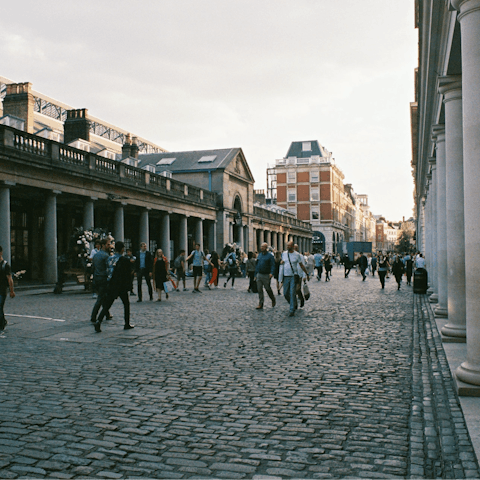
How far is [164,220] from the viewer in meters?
35.3

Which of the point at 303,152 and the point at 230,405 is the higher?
the point at 303,152

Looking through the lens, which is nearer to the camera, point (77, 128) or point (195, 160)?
point (77, 128)

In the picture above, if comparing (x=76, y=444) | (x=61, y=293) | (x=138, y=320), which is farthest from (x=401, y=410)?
(x=61, y=293)

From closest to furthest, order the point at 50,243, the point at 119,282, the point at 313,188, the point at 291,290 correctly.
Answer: the point at 119,282
the point at 291,290
the point at 50,243
the point at 313,188

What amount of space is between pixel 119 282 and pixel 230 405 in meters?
6.03

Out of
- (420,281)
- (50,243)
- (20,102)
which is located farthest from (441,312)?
(20,102)

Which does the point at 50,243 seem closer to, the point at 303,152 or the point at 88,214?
the point at 88,214

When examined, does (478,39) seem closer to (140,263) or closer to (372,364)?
(372,364)

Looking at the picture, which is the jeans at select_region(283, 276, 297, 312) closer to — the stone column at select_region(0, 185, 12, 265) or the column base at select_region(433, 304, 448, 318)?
the column base at select_region(433, 304, 448, 318)

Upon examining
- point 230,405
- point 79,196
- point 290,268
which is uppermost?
point 79,196

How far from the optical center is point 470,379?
5.20 meters

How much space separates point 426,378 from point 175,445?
3346 mm

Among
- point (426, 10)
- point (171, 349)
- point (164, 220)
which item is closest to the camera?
point (426, 10)

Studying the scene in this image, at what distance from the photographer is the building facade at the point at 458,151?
5.20m
